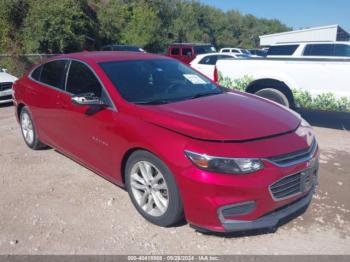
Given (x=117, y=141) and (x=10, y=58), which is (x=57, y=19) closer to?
(x=10, y=58)

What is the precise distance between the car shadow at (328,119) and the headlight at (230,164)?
5426 millimetres

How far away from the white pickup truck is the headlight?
4.34m

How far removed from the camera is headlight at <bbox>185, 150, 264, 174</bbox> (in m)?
3.14

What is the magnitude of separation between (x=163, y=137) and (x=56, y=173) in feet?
7.65

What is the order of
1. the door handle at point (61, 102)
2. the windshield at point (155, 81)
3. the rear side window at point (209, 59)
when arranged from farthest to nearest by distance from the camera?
the rear side window at point (209, 59), the door handle at point (61, 102), the windshield at point (155, 81)

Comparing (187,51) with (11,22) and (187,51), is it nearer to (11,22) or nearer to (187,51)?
(187,51)

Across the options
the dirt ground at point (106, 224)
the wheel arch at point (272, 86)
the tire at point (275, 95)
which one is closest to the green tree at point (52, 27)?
the wheel arch at point (272, 86)

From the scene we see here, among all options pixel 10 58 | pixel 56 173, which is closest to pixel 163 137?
pixel 56 173

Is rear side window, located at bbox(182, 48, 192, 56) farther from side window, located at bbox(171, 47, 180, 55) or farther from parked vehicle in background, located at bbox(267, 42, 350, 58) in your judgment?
→ parked vehicle in background, located at bbox(267, 42, 350, 58)

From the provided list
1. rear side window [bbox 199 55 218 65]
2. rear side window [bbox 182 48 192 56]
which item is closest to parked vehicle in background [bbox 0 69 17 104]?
rear side window [bbox 199 55 218 65]

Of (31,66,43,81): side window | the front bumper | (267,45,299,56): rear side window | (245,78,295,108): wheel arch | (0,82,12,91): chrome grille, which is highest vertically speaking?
(31,66,43,81): side window

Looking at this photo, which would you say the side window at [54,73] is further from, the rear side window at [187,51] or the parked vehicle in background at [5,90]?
the rear side window at [187,51]

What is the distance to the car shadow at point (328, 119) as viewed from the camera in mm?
8086

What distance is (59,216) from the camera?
400 centimetres
